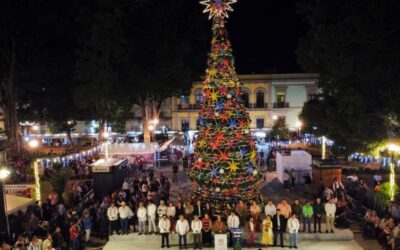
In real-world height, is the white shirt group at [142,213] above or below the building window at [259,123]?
below

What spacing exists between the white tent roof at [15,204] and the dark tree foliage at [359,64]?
537 inches

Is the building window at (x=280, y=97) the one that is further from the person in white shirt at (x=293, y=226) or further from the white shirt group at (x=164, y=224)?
the white shirt group at (x=164, y=224)

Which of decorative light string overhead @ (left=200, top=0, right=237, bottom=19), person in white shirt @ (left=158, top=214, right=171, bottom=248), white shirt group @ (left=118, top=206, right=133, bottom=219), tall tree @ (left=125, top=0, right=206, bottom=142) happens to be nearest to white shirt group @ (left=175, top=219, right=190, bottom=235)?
person in white shirt @ (left=158, top=214, right=171, bottom=248)

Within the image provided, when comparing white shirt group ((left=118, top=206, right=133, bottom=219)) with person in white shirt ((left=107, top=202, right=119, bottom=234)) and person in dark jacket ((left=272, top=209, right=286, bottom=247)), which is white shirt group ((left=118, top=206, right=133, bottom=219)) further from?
person in dark jacket ((left=272, top=209, right=286, bottom=247))

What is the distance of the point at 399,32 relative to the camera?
17.0 metres

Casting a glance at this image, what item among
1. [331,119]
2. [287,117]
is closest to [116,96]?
[331,119]

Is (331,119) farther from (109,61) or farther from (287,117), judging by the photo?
(287,117)

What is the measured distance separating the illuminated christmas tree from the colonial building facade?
36.3 metres

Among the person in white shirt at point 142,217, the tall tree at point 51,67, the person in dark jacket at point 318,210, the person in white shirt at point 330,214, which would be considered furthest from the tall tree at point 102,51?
the person in white shirt at point 330,214

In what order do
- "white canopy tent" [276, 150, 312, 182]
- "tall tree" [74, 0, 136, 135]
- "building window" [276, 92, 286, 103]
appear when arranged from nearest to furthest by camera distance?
"white canopy tent" [276, 150, 312, 182] < "tall tree" [74, 0, 136, 135] < "building window" [276, 92, 286, 103]

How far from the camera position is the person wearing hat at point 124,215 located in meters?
13.7

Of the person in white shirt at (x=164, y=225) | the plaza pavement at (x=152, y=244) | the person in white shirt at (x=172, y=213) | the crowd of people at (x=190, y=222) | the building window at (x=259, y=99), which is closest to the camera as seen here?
the crowd of people at (x=190, y=222)

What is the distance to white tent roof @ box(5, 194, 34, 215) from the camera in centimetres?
1407

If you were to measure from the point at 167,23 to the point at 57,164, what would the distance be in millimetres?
13809
